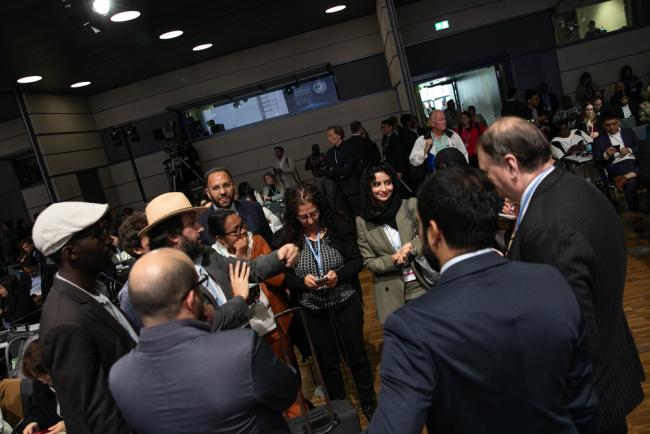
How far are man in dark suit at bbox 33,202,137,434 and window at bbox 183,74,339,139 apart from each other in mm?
9335

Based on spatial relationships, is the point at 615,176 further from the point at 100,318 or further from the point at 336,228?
the point at 100,318

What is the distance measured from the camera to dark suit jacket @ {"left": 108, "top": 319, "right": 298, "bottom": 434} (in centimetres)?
122

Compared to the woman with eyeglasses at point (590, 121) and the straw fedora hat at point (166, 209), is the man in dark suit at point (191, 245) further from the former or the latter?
the woman with eyeglasses at point (590, 121)

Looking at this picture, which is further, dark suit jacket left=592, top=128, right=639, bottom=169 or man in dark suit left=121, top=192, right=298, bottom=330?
dark suit jacket left=592, top=128, right=639, bottom=169

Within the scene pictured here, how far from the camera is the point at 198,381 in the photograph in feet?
4.01

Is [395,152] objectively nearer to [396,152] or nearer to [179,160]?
[396,152]

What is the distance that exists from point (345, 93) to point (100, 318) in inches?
374

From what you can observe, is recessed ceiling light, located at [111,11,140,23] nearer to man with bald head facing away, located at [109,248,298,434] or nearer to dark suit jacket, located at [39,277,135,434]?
dark suit jacket, located at [39,277,135,434]

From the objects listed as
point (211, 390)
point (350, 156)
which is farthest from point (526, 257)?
point (350, 156)

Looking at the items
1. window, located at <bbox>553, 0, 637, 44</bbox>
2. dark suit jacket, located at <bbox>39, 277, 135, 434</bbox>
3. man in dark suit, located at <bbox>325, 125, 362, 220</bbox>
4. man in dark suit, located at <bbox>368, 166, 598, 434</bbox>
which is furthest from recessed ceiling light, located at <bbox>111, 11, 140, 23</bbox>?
window, located at <bbox>553, 0, 637, 44</bbox>

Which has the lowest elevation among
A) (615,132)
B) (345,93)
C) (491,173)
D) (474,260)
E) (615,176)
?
(615,176)

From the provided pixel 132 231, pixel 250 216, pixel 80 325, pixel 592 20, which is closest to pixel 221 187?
pixel 250 216

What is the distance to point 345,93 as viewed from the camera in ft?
34.8

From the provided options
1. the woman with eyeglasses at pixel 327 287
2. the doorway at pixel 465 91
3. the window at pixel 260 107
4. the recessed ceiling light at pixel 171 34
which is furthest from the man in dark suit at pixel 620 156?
the window at pixel 260 107
